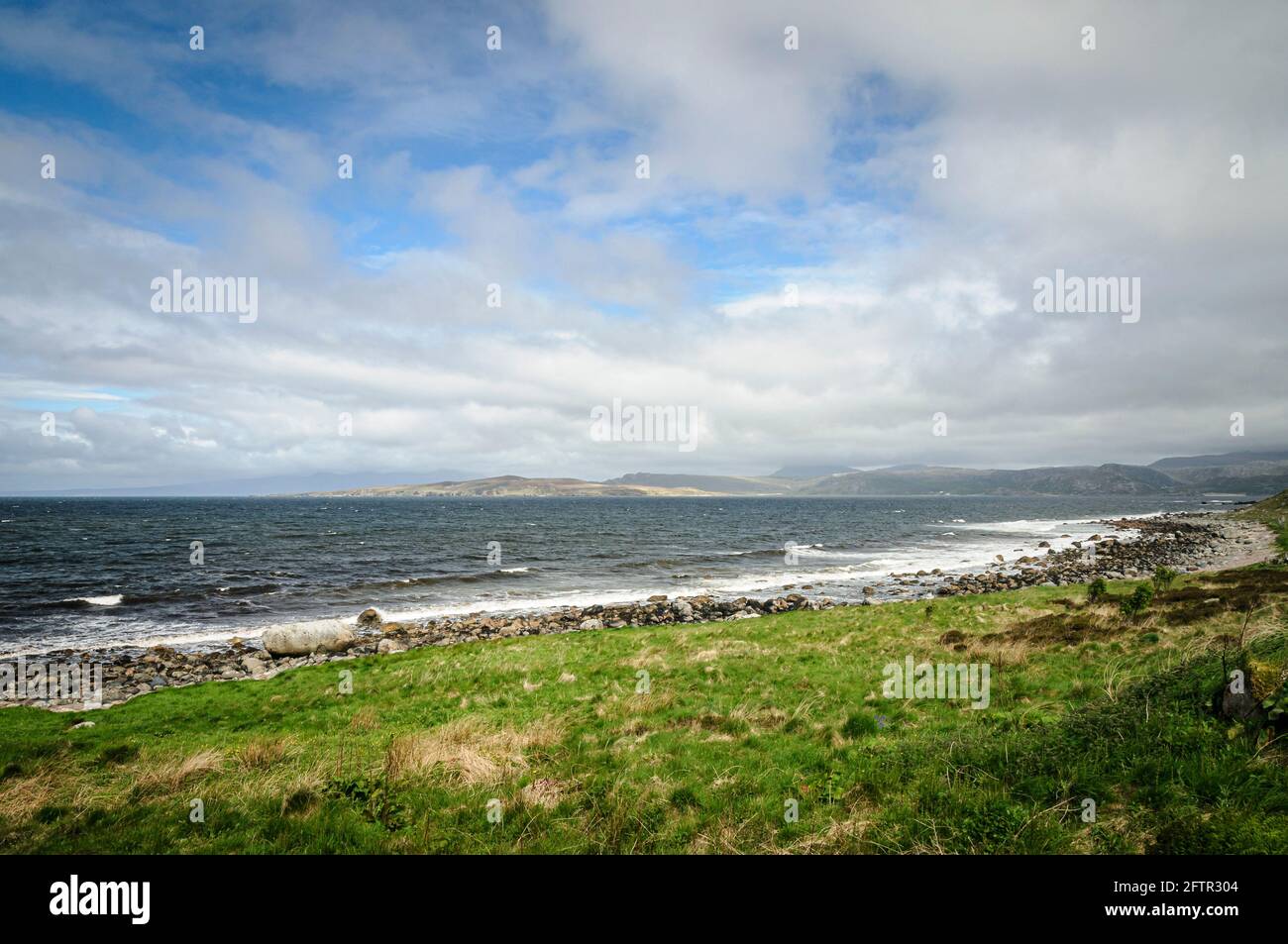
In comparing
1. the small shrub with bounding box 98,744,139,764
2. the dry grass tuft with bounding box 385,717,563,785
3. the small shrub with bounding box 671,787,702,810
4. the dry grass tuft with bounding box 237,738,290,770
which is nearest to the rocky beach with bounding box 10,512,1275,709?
the small shrub with bounding box 98,744,139,764

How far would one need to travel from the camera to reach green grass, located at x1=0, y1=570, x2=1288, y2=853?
6746mm

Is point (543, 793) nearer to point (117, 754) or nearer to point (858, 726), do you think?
point (858, 726)

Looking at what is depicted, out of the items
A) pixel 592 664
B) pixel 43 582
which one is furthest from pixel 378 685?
pixel 43 582

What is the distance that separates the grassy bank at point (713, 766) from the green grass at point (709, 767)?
0.14ft

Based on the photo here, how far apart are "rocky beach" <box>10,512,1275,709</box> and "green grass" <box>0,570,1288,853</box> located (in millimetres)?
7789

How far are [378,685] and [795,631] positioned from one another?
16781mm

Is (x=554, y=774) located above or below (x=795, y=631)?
above

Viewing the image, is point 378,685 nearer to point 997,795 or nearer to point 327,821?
point 327,821

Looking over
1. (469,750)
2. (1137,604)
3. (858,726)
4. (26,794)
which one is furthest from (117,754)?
(1137,604)

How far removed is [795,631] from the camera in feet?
80.2

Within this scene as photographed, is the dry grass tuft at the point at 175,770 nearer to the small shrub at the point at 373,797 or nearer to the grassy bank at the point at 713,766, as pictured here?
the grassy bank at the point at 713,766

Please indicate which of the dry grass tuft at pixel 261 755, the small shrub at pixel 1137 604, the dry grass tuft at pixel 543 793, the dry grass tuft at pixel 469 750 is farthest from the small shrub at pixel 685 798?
the small shrub at pixel 1137 604

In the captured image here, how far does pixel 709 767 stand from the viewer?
30.9 feet

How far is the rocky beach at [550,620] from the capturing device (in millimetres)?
24297
